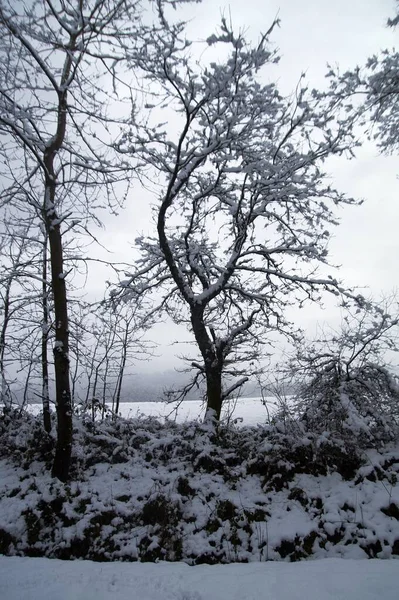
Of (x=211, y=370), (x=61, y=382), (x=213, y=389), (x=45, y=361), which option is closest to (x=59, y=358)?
(x=61, y=382)

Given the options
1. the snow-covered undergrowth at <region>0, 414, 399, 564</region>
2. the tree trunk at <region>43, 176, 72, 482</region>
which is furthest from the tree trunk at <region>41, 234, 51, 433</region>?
the tree trunk at <region>43, 176, 72, 482</region>

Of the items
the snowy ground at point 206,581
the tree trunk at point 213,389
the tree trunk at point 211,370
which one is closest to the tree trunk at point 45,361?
the tree trunk at point 211,370

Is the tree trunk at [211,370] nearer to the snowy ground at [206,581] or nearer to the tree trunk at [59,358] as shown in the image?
the tree trunk at [59,358]

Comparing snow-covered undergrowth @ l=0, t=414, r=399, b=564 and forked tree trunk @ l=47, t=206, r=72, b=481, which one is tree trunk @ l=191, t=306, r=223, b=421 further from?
forked tree trunk @ l=47, t=206, r=72, b=481

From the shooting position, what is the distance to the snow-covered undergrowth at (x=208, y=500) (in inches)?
196

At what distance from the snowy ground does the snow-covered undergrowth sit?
700mm

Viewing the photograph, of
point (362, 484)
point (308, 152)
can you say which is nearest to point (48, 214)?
point (308, 152)

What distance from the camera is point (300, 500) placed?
19.1 ft

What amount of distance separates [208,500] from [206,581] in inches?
88.5

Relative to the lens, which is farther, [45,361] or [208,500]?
[45,361]

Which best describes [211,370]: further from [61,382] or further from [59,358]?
[59,358]

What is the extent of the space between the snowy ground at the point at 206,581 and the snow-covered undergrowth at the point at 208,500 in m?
0.70

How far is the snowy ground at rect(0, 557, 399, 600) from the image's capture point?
3555mm

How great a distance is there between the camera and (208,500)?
6.09 m
